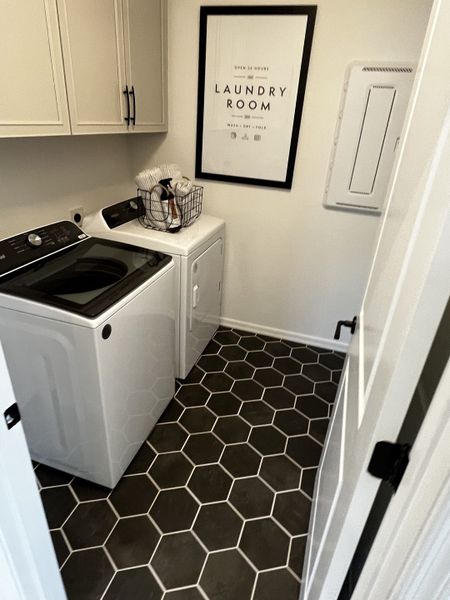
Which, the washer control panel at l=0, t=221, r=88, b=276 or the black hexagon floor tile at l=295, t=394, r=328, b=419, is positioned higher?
the washer control panel at l=0, t=221, r=88, b=276

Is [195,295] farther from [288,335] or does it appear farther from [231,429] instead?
[288,335]

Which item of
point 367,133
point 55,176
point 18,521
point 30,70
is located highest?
point 30,70

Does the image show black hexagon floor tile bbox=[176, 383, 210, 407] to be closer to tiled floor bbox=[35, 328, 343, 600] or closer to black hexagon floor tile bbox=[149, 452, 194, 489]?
tiled floor bbox=[35, 328, 343, 600]

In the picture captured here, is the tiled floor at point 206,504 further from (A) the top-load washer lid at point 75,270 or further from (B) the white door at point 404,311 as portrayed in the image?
(A) the top-load washer lid at point 75,270

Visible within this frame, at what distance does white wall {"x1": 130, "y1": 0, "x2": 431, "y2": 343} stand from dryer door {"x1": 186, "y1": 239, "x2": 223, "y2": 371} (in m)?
0.24

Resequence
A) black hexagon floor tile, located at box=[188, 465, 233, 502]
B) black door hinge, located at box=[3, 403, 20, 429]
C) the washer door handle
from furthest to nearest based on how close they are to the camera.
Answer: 1. the washer door handle
2. black hexagon floor tile, located at box=[188, 465, 233, 502]
3. black door hinge, located at box=[3, 403, 20, 429]

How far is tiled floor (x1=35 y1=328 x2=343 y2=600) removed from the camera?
133 cm

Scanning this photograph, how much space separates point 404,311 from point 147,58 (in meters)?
2.10

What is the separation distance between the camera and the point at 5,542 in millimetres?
778

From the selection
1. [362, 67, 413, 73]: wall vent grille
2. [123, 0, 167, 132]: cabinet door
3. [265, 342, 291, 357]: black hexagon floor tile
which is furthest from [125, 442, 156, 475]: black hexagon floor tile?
[362, 67, 413, 73]: wall vent grille

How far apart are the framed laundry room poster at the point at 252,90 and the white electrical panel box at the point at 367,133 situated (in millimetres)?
264

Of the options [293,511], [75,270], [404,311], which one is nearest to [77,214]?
[75,270]

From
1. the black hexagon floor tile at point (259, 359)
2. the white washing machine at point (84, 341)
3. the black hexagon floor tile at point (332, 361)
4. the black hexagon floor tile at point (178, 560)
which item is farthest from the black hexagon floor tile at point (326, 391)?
the black hexagon floor tile at point (178, 560)

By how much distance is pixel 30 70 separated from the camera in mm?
1348
